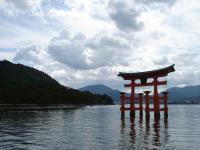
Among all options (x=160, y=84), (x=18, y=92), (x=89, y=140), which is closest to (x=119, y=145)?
(x=89, y=140)

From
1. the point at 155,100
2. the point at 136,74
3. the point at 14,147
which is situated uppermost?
the point at 136,74

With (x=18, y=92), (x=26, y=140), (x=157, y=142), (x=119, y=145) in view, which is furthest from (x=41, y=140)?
(x=18, y=92)

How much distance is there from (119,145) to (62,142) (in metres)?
4.43

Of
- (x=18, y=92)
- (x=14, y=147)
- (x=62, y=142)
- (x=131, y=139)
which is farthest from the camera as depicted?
(x=18, y=92)

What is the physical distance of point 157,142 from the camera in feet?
86.8

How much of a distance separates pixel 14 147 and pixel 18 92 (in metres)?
138

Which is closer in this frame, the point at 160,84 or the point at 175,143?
the point at 175,143

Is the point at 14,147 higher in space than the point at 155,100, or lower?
lower

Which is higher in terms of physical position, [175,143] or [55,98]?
[55,98]

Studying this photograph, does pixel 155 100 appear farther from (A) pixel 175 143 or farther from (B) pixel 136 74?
(A) pixel 175 143

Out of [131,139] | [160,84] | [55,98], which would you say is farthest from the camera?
[55,98]

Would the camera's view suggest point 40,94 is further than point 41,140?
Yes

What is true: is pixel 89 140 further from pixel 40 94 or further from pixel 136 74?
pixel 40 94

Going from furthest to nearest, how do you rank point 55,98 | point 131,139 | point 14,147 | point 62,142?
point 55,98 → point 131,139 → point 62,142 → point 14,147
